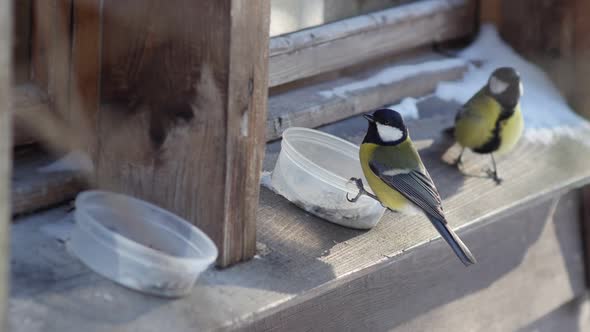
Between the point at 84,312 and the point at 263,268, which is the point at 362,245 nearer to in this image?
the point at 263,268

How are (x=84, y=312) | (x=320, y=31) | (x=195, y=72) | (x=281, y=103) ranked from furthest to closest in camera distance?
(x=320, y=31)
(x=281, y=103)
(x=195, y=72)
(x=84, y=312)

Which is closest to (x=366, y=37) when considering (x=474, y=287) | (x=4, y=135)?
(x=474, y=287)

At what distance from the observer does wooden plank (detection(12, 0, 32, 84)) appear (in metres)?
2.07

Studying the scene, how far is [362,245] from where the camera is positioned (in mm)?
2312

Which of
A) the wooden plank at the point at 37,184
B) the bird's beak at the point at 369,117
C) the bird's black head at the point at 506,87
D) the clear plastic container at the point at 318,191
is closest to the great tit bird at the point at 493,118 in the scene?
the bird's black head at the point at 506,87

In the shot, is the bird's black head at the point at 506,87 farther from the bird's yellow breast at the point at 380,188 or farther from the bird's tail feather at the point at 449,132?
the bird's yellow breast at the point at 380,188

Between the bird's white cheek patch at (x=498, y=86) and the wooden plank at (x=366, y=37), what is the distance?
1.07 ft

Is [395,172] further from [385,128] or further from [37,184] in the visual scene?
[37,184]

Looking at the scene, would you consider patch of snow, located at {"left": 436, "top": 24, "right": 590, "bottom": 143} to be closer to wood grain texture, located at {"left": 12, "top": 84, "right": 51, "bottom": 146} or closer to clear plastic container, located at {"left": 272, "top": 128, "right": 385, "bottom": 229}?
clear plastic container, located at {"left": 272, "top": 128, "right": 385, "bottom": 229}

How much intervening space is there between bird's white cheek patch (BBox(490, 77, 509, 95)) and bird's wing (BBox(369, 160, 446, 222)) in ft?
2.09

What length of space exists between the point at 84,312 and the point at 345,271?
0.66 metres

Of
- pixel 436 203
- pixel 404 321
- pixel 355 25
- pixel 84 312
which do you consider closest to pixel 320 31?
pixel 355 25

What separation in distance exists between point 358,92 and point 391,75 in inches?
10.3

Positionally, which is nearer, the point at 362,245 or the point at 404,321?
the point at 362,245
